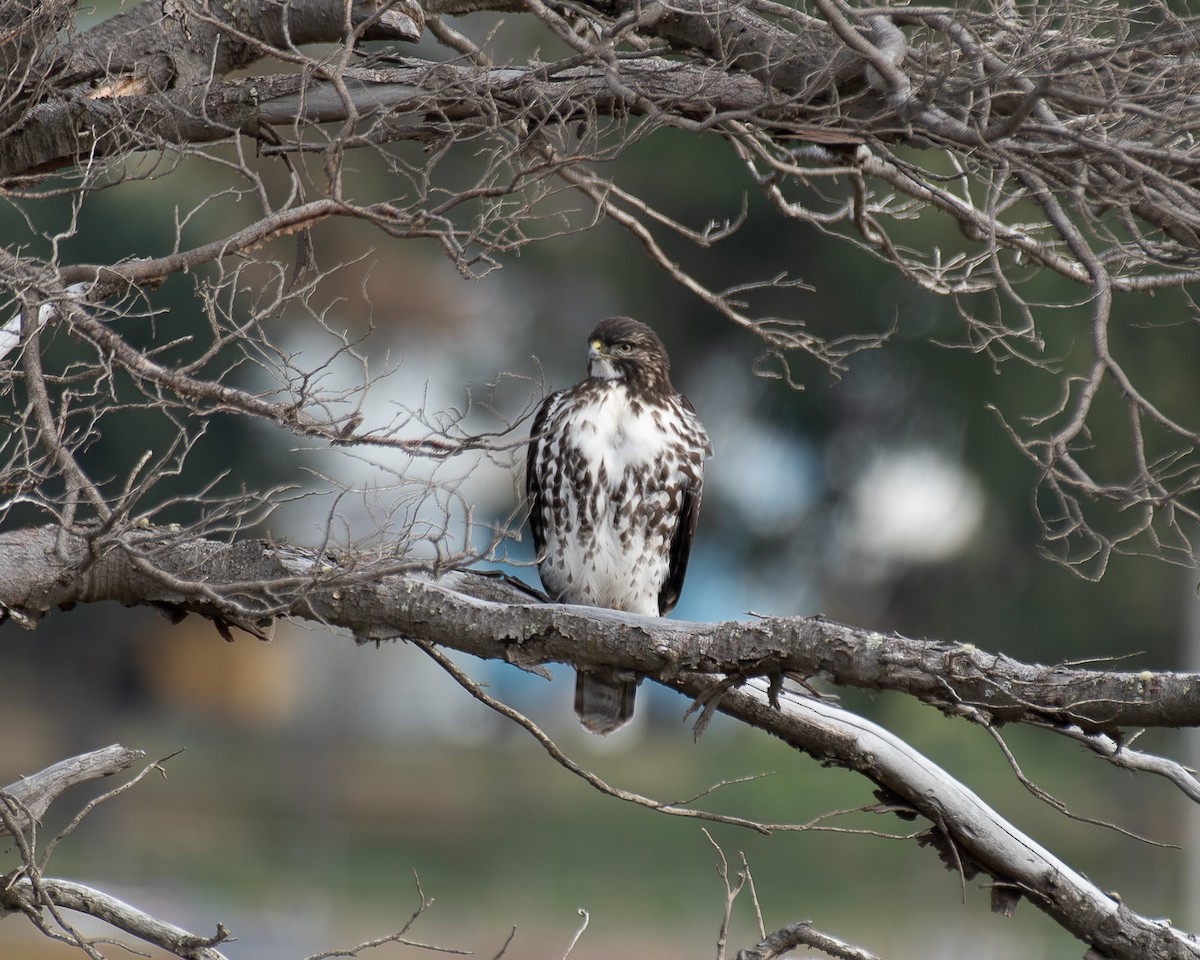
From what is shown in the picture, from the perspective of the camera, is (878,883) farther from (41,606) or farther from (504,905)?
(41,606)

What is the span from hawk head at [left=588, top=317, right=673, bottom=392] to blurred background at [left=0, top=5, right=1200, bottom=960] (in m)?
11.0

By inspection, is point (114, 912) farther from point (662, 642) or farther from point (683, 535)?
point (683, 535)

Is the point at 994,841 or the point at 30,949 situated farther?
the point at 30,949

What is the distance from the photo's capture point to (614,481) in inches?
194

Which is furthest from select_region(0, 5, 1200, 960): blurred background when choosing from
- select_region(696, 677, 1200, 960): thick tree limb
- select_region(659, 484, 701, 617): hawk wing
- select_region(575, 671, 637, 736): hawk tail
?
select_region(696, 677, 1200, 960): thick tree limb

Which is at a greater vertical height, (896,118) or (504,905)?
(896,118)

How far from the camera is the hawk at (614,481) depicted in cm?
488

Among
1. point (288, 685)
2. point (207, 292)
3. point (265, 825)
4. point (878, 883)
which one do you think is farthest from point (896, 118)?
point (288, 685)

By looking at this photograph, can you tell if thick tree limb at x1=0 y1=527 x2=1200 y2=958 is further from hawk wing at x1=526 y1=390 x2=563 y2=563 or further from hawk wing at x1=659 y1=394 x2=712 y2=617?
hawk wing at x1=659 y1=394 x2=712 y2=617

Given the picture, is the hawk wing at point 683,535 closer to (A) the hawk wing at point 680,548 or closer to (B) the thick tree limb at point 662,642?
(A) the hawk wing at point 680,548

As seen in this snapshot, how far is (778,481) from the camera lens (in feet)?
68.7

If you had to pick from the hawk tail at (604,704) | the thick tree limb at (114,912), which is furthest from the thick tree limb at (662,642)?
the hawk tail at (604,704)

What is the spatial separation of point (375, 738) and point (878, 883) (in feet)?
26.3

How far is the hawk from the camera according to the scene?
4.88m
